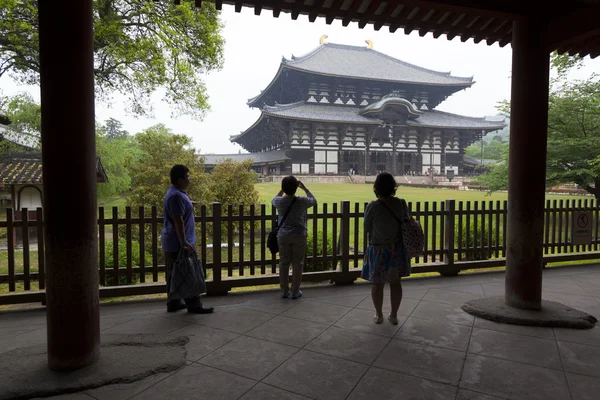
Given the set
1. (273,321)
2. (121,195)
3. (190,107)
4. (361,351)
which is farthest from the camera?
(121,195)

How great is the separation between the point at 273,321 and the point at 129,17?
10.0m

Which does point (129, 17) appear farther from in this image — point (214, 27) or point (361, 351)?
point (361, 351)

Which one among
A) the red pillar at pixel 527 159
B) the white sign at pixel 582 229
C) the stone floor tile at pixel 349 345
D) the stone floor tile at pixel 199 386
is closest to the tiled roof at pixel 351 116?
the white sign at pixel 582 229

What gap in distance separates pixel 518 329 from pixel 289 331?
214cm

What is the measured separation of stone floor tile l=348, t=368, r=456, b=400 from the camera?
237 cm

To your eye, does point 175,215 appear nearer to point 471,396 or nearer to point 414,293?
point 471,396

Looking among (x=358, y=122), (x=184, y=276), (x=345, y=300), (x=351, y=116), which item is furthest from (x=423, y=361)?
(x=351, y=116)

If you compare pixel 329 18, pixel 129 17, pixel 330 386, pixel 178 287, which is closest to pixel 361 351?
pixel 330 386

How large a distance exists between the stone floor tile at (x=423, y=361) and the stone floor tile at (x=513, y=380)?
85 millimetres

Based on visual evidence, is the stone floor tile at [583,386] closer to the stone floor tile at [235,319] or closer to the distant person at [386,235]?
the distant person at [386,235]

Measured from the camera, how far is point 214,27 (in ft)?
35.3

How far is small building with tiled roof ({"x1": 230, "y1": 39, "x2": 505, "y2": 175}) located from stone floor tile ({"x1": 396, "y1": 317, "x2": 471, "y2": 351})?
27.1 m

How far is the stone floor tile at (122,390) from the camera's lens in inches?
92.8

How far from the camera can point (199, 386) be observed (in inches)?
97.3
